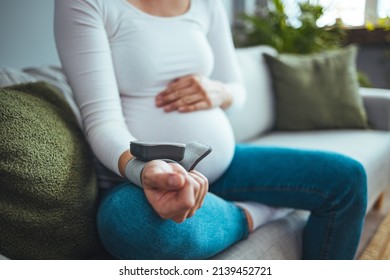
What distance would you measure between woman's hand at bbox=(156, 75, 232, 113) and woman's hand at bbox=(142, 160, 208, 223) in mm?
295

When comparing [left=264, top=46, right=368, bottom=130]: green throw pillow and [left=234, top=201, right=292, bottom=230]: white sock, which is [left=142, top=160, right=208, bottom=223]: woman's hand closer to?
[left=234, top=201, right=292, bottom=230]: white sock

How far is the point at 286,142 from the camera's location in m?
1.59

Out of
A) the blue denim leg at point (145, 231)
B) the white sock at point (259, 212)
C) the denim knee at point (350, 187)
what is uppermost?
the blue denim leg at point (145, 231)

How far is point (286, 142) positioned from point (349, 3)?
1.56m

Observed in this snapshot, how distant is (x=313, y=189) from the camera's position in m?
0.92

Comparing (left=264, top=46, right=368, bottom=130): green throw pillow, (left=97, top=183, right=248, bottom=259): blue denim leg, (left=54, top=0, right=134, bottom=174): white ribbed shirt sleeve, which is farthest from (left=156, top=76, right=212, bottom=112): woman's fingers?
(left=264, top=46, right=368, bottom=130): green throw pillow

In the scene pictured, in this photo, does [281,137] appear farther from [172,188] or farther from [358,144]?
[172,188]

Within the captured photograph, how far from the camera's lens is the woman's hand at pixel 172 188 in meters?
0.57

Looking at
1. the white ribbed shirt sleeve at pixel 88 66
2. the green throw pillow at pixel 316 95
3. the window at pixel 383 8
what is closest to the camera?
the white ribbed shirt sleeve at pixel 88 66

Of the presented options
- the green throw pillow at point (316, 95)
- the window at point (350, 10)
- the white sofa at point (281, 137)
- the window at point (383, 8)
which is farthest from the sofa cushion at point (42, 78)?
the window at point (383, 8)

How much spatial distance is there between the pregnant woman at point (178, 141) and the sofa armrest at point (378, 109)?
98 centimetres

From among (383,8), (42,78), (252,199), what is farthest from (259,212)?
(383,8)

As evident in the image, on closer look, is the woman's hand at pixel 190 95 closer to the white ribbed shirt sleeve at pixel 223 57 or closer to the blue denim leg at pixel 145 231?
the white ribbed shirt sleeve at pixel 223 57

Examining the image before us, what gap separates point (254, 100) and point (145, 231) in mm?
1139
